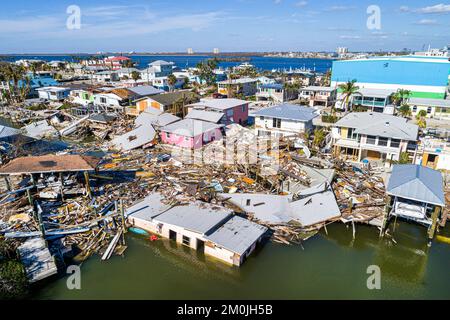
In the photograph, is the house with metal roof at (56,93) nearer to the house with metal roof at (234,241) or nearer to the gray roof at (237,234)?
the gray roof at (237,234)

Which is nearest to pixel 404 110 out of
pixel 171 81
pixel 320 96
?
pixel 320 96

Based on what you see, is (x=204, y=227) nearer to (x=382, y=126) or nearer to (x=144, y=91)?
(x=382, y=126)

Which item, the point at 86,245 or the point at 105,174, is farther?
the point at 105,174

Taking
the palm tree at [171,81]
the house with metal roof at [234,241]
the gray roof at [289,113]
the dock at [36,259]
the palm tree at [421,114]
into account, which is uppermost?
the palm tree at [171,81]

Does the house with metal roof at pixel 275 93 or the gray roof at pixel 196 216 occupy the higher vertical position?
the house with metal roof at pixel 275 93

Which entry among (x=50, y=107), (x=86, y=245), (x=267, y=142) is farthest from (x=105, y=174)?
(x=50, y=107)

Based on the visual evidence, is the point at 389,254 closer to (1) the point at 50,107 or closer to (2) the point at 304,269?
(2) the point at 304,269

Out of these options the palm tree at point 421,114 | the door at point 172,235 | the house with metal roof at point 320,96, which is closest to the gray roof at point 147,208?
the door at point 172,235
